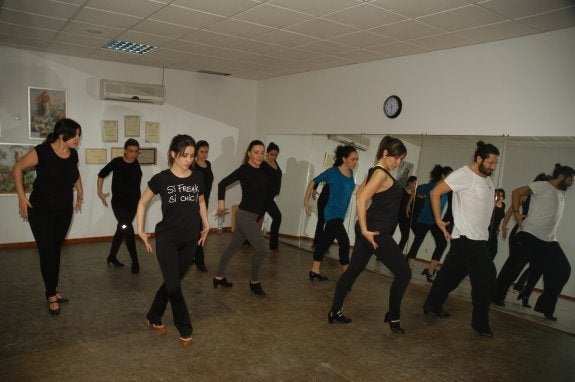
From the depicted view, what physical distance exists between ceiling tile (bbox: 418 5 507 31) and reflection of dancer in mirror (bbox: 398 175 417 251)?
1839 mm

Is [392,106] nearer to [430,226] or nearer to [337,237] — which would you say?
[430,226]

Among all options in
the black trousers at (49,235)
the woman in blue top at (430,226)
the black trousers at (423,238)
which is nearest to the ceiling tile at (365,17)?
the woman in blue top at (430,226)

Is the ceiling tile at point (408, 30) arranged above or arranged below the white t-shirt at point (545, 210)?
above

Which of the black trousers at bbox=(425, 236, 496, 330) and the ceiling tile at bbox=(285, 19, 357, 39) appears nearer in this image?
the black trousers at bbox=(425, 236, 496, 330)

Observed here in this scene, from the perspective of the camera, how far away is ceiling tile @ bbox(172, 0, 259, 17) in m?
3.51

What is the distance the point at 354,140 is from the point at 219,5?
2.74 m

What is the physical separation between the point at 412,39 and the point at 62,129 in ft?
11.2

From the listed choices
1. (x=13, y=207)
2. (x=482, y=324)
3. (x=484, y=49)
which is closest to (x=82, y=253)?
(x=13, y=207)

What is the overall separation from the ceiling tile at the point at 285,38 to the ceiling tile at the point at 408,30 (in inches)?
31.0

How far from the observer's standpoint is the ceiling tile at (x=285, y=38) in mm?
4348

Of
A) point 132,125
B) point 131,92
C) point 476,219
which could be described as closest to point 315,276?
point 476,219

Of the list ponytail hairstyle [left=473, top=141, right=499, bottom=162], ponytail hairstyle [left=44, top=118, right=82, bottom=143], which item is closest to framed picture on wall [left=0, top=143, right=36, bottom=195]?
ponytail hairstyle [left=44, top=118, right=82, bottom=143]

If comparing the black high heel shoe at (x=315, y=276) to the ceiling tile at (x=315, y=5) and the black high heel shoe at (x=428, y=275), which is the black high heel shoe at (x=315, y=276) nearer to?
the black high heel shoe at (x=428, y=275)

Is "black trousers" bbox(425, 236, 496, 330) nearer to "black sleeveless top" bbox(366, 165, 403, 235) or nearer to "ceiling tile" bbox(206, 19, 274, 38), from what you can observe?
"black sleeveless top" bbox(366, 165, 403, 235)
